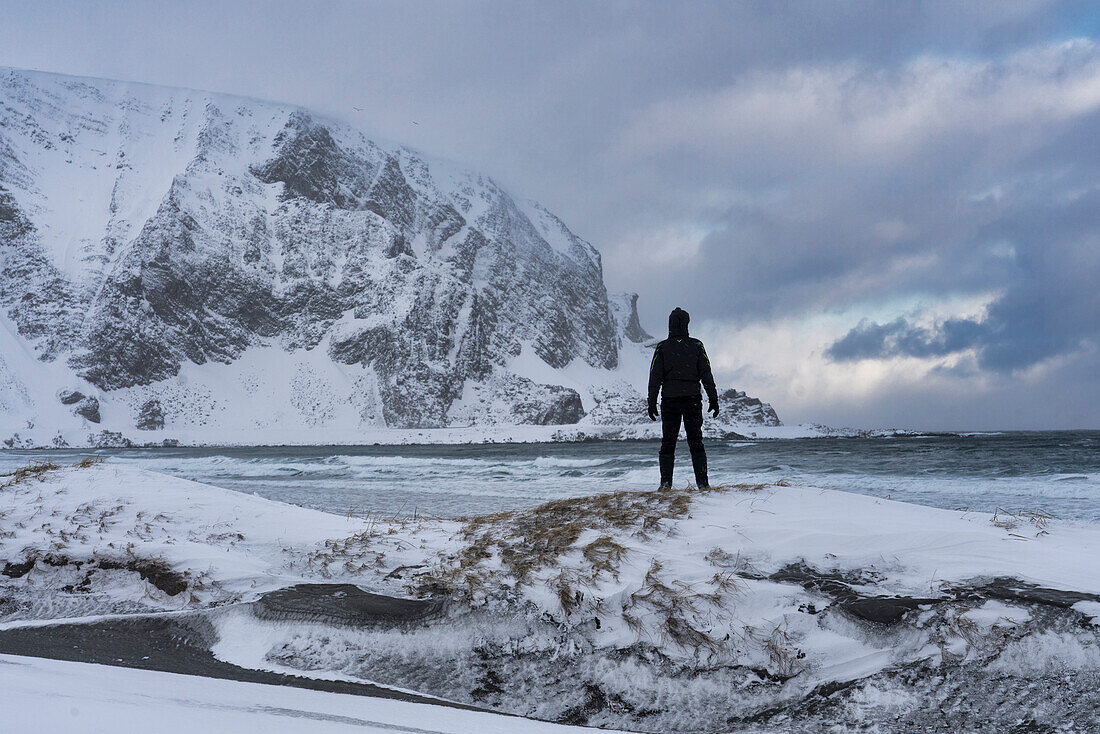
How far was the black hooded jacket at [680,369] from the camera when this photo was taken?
7.14m

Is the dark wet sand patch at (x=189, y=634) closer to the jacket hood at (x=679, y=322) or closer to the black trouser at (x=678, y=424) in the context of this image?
the black trouser at (x=678, y=424)

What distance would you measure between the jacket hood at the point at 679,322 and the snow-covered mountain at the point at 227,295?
84.4 m

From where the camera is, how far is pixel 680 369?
7.16 m

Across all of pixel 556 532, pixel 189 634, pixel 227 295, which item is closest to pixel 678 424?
pixel 556 532

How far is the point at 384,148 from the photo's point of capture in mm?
170375

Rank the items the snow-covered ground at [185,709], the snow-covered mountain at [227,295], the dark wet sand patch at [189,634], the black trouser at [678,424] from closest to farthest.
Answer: the snow-covered ground at [185,709] → the dark wet sand patch at [189,634] → the black trouser at [678,424] → the snow-covered mountain at [227,295]

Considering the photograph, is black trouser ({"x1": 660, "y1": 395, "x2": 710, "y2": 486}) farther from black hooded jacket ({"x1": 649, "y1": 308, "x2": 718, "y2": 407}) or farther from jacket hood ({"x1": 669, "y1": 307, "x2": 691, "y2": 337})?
jacket hood ({"x1": 669, "y1": 307, "x2": 691, "y2": 337})

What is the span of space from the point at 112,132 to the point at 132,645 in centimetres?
17191

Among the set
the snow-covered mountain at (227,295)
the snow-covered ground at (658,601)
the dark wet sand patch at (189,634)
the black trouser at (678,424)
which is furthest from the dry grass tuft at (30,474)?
the snow-covered mountain at (227,295)

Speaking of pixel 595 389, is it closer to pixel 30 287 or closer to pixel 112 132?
pixel 30 287

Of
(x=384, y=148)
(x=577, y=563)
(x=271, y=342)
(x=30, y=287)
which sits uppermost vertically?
(x=384, y=148)

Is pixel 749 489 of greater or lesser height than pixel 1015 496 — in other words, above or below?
above

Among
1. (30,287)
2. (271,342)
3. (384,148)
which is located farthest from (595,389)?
(30,287)

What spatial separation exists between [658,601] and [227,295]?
136 metres
